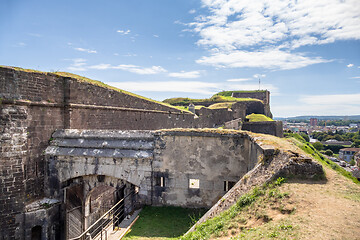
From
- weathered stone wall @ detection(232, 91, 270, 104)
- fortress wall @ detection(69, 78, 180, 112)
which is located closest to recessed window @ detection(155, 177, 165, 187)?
fortress wall @ detection(69, 78, 180, 112)

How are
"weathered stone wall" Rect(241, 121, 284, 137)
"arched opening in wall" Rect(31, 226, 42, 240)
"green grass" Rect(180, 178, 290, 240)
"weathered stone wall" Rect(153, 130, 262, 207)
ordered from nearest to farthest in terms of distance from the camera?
"green grass" Rect(180, 178, 290, 240) < "weathered stone wall" Rect(153, 130, 262, 207) < "arched opening in wall" Rect(31, 226, 42, 240) < "weathered stone wall" Rect(241, 121, 284, 137)

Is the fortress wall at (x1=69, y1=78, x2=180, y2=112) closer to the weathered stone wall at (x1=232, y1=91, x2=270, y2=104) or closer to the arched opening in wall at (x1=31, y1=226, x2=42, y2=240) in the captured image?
the arched opening in wall at (x1=31, y1=226, x2=42, y2=240)

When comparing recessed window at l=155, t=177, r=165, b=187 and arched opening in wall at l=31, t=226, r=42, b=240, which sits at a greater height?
recessed window at l=155, t=177, r=165, b=187

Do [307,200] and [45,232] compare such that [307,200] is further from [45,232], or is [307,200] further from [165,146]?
[45,232]

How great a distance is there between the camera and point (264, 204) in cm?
401

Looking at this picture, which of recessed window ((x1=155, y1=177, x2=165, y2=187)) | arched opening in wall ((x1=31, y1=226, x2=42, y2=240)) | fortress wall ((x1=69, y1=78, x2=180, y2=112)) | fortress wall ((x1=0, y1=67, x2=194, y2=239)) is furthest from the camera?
fortress wall ((x1=69, y1=78, x2=180, y2=112))

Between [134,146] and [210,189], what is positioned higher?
[134,146]

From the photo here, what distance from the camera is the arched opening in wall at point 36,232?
796 cm

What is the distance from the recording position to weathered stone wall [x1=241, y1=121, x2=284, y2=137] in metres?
30.7

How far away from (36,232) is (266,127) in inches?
1100

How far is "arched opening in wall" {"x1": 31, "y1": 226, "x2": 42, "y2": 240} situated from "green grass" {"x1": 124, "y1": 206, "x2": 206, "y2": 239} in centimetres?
376

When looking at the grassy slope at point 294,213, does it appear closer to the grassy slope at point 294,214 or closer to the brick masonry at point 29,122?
the grassy slope at point 294,214

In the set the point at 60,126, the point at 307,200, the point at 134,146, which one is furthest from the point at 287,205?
the point at 60,126

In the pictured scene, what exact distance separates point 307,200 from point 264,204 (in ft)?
2.11
